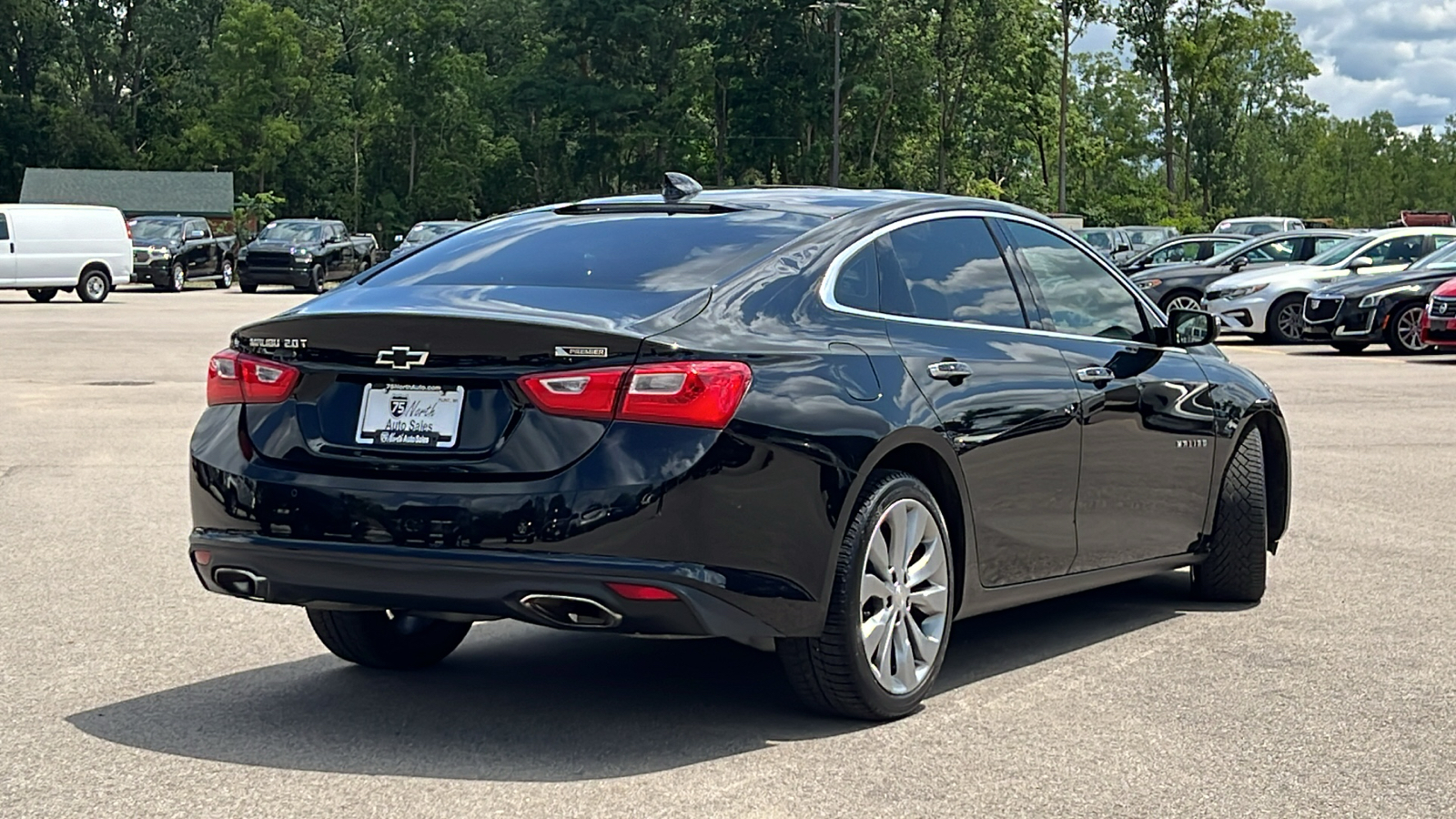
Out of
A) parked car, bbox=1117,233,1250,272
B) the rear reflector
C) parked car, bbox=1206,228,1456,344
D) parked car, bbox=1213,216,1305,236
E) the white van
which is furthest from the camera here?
parked car, bbox=1213,216,1305,236

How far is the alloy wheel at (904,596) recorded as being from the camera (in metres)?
5.49

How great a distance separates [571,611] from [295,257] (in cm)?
4221

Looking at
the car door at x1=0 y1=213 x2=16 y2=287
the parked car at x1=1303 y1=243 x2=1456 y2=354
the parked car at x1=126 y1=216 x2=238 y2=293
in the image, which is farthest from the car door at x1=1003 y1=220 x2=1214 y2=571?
the parked car at x1=126 y1=216 x2=238 y2=293

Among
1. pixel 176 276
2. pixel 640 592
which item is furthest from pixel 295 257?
pixel 640 592

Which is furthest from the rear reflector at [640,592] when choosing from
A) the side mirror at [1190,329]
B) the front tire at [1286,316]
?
the front tire at [1286,316]

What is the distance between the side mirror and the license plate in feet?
10.5

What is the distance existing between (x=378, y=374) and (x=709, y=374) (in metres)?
0.90

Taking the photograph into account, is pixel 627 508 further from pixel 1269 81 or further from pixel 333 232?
pixel 1269 81

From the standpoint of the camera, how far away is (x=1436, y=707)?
5.86m

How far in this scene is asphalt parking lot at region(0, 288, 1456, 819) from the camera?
4789 millimetres

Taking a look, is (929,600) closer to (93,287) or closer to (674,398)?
(674,398)

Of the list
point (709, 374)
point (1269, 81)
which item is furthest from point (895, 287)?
point (1269, 81)

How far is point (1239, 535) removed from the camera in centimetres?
757

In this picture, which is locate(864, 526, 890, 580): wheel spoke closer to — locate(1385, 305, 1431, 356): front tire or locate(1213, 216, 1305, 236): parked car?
locate(1385, 305, 1431, 356): front tire
